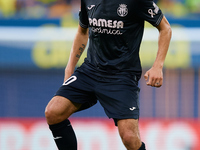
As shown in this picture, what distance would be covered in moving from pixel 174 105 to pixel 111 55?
381 centimetres

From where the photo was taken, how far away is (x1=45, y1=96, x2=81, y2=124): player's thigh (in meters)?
2.99

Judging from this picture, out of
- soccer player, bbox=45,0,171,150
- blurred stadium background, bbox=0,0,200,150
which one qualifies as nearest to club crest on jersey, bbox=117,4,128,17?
soccer player, bbox=45,0,171,150

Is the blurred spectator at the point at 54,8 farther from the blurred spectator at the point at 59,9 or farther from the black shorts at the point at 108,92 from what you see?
the black shorts at the point at 108,92

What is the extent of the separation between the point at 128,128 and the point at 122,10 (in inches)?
33.0

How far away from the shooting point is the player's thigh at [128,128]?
9.41ft

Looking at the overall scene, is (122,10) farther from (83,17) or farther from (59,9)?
(59,9)

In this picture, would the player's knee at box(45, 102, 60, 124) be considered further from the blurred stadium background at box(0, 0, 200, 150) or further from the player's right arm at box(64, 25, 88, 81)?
the blurred stadium background at box(0, 0, 200, 150)

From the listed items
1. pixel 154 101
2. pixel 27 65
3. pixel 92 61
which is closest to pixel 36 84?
pixel 27 65

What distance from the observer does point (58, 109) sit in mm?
2986

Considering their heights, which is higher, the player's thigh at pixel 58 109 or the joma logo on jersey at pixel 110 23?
the joma logo on jersey at pixel 110 23

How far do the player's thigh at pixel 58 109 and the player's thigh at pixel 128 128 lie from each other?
1.30 feet

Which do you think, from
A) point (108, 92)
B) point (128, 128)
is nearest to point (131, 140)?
point (128, 128)

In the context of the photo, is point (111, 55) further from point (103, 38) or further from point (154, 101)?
point (154, 101)

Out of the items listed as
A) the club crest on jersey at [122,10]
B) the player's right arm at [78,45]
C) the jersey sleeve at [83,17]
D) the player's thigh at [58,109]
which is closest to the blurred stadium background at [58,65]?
the player's right arm at [78,45]
